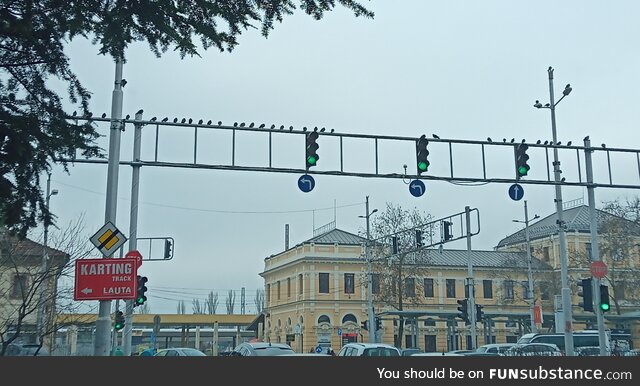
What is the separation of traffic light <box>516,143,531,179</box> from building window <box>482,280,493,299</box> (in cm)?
5179

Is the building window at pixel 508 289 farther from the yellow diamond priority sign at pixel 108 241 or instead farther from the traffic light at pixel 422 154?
the yellow diamond priority sign at pixel 108 241

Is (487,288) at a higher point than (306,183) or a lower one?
higher

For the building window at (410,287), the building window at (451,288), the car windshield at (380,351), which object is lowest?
the car windshield at (380,351)

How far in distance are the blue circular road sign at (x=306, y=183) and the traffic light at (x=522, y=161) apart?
5.96 metres

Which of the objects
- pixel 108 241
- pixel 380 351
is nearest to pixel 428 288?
pixel 380 351

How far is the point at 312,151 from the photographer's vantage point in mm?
19609

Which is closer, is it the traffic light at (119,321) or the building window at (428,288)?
the traffic light at (119,321)

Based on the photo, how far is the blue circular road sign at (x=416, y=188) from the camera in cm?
2109

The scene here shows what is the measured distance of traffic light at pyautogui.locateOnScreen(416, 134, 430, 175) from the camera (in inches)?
795

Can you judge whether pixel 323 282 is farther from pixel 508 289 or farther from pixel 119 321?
pixel 119 321

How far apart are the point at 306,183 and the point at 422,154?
10.8 ft

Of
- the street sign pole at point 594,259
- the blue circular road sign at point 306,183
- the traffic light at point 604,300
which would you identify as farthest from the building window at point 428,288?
the blue circular road sign at point 306,183
